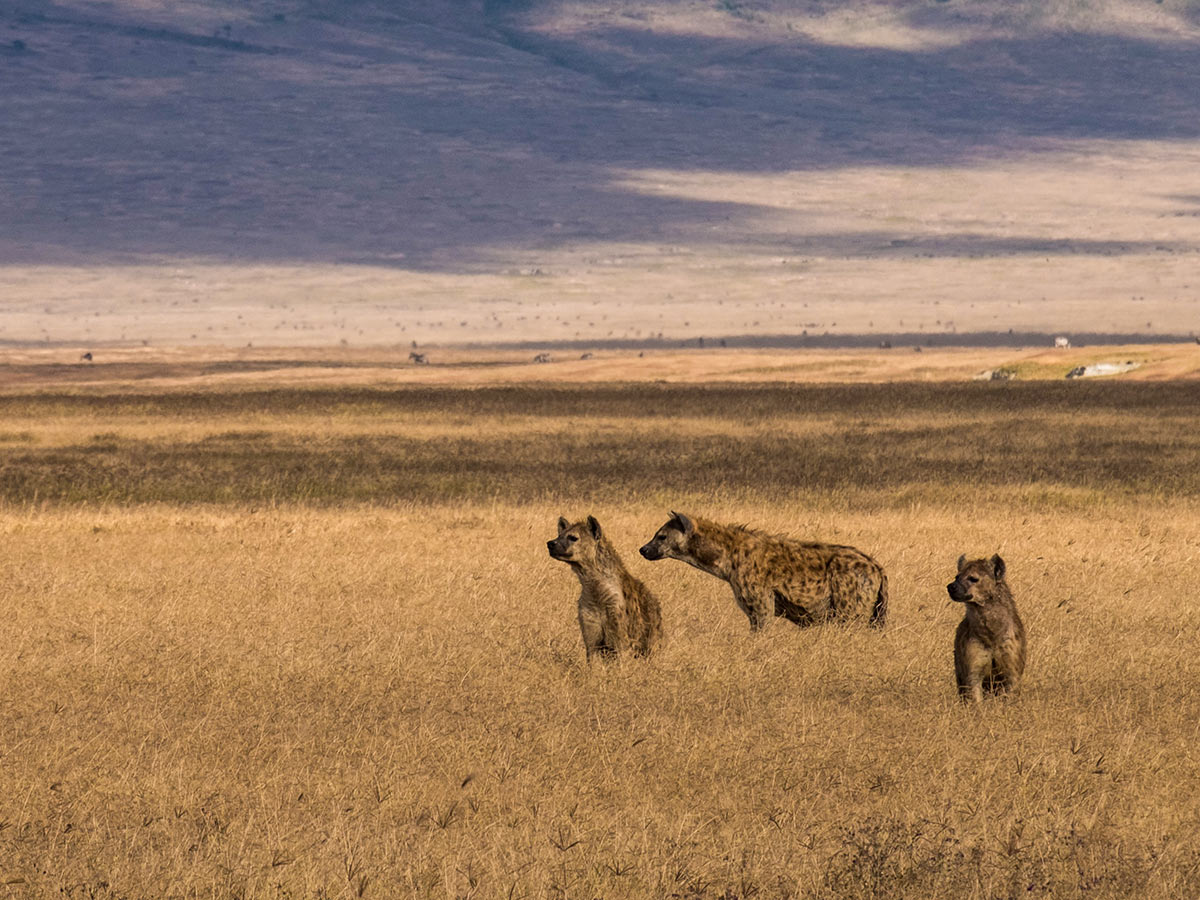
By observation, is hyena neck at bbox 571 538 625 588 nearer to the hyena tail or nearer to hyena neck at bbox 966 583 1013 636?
the hyena tail

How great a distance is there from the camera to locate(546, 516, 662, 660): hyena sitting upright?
12.6 metres

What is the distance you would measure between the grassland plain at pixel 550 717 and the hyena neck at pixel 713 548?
60 cm

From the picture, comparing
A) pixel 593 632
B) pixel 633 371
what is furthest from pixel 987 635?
pixel 633 371

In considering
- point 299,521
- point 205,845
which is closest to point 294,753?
point 205,845

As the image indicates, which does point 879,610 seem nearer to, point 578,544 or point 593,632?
point 593,632

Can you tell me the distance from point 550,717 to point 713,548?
281cm

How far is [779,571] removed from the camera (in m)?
13.6

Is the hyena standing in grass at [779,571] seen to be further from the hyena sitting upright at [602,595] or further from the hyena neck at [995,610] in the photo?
the hyena neck at [995,610]

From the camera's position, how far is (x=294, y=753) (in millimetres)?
10383

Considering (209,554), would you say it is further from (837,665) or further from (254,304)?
(254,304)

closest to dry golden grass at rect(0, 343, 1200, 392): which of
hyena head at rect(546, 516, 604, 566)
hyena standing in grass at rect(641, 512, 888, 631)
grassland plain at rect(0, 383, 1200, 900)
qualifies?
grassland plain at rect(0, 383, 1200, 900)

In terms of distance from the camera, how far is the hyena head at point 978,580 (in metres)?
10.9

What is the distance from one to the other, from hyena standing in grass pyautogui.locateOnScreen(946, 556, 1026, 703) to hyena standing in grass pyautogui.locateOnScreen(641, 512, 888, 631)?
2.24m

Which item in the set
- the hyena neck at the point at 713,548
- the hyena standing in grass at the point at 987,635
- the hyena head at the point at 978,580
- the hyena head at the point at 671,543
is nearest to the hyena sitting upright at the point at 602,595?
the hyena head at the point at 671,543
